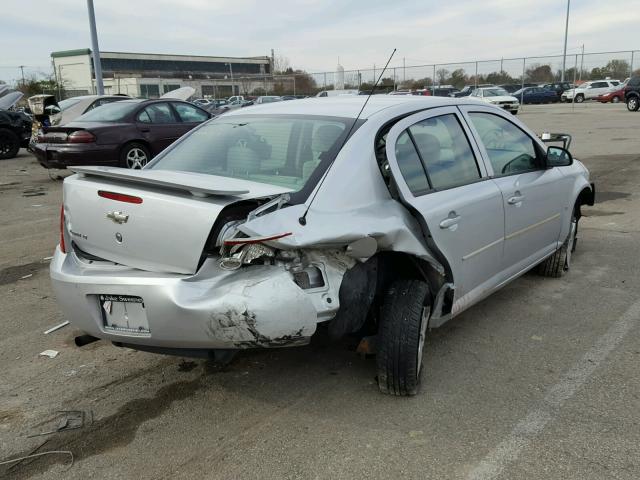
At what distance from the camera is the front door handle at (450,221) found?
3.28 metres

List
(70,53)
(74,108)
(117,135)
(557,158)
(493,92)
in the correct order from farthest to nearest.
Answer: (70,53) → (493,92) → (74,108) → (117,135) → (557,158)

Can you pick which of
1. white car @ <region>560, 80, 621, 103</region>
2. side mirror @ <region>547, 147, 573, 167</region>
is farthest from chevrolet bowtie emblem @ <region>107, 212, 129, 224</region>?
white car @ <region>560, 80, 621, 103</region>

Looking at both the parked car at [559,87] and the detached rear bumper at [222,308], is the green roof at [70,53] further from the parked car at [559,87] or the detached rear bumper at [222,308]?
the detached rear bumper at [222,308]

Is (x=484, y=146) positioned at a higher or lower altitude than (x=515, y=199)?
higher

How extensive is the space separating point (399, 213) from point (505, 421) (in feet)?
3.94

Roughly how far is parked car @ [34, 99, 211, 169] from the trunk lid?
7.57 meters

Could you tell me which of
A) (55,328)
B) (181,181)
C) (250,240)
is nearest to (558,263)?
(250,240)

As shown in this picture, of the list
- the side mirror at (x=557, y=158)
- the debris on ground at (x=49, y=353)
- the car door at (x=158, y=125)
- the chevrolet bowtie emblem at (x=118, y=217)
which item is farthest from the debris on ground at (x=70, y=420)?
the car door at (x=158, y=125)

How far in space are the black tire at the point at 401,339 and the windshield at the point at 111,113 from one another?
29.5 feet

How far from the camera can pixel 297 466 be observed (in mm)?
2613

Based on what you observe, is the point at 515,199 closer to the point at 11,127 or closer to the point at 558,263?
the point at 558,263

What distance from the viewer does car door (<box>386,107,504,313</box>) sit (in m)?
3.25

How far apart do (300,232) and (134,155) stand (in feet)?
29.2

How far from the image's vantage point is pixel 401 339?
302 cm
